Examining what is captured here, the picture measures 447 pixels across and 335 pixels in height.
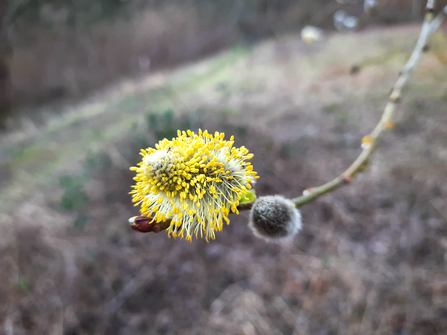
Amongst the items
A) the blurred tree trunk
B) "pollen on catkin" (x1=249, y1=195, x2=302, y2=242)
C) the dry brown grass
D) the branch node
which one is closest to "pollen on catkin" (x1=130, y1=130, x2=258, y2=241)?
"pollen on catkin" (x1=249, y1=195, x2=302, y2=242)

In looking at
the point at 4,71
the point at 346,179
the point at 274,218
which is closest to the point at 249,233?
the point at 346,179

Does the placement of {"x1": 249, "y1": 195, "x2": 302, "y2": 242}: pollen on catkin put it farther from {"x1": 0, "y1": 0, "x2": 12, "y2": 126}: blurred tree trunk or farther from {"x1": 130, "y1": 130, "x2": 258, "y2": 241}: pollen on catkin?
{"x1": 0, "y1": 0, "x2": 12, "y2": 126}: blurred tree trunk

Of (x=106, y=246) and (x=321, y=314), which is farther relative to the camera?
(x=106, y=246)

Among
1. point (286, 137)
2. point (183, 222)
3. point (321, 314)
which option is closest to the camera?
point (183, 222)

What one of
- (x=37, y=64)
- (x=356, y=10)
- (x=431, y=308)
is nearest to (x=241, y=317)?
(x=431, y=308)

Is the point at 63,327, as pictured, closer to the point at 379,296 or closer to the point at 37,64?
the point at 379,296
